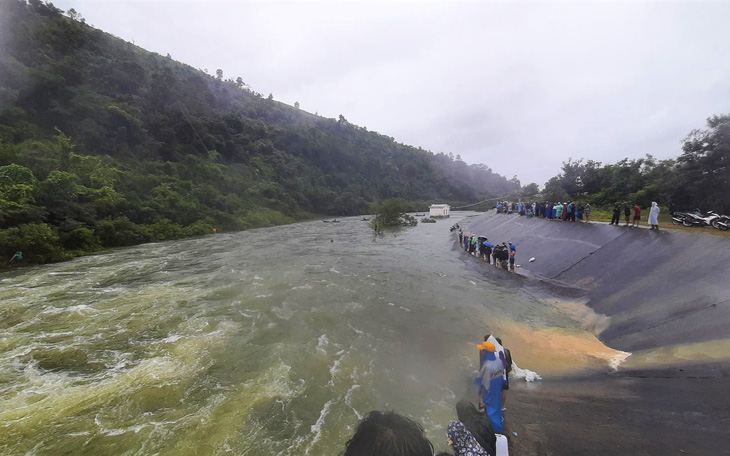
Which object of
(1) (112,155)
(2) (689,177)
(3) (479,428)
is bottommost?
(3) (479,428)

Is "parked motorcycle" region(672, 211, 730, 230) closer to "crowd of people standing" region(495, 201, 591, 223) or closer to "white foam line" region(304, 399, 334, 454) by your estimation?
"crowd of people standing" region(495, 201, 591, 223)

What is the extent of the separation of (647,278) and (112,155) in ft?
210

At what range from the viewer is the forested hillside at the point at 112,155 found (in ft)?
77.3

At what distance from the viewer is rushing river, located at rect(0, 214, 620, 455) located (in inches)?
249

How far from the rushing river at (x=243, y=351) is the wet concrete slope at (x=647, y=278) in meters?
1.42

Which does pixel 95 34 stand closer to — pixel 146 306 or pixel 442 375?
pixel 146 306

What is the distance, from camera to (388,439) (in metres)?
3.09

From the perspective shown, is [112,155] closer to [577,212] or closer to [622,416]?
[577,212]

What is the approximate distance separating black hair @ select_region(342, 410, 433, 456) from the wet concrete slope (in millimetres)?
10512

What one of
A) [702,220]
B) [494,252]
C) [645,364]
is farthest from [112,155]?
[702,220]

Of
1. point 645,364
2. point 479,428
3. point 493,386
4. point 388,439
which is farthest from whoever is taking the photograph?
point 645,364

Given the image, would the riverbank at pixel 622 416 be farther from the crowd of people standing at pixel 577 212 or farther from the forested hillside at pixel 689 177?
the forested hillside at pixel 689 177

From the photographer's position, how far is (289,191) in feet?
260

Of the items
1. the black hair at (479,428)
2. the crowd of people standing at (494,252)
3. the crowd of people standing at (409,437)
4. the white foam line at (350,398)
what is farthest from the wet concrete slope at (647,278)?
the white foam line at (350,398)
